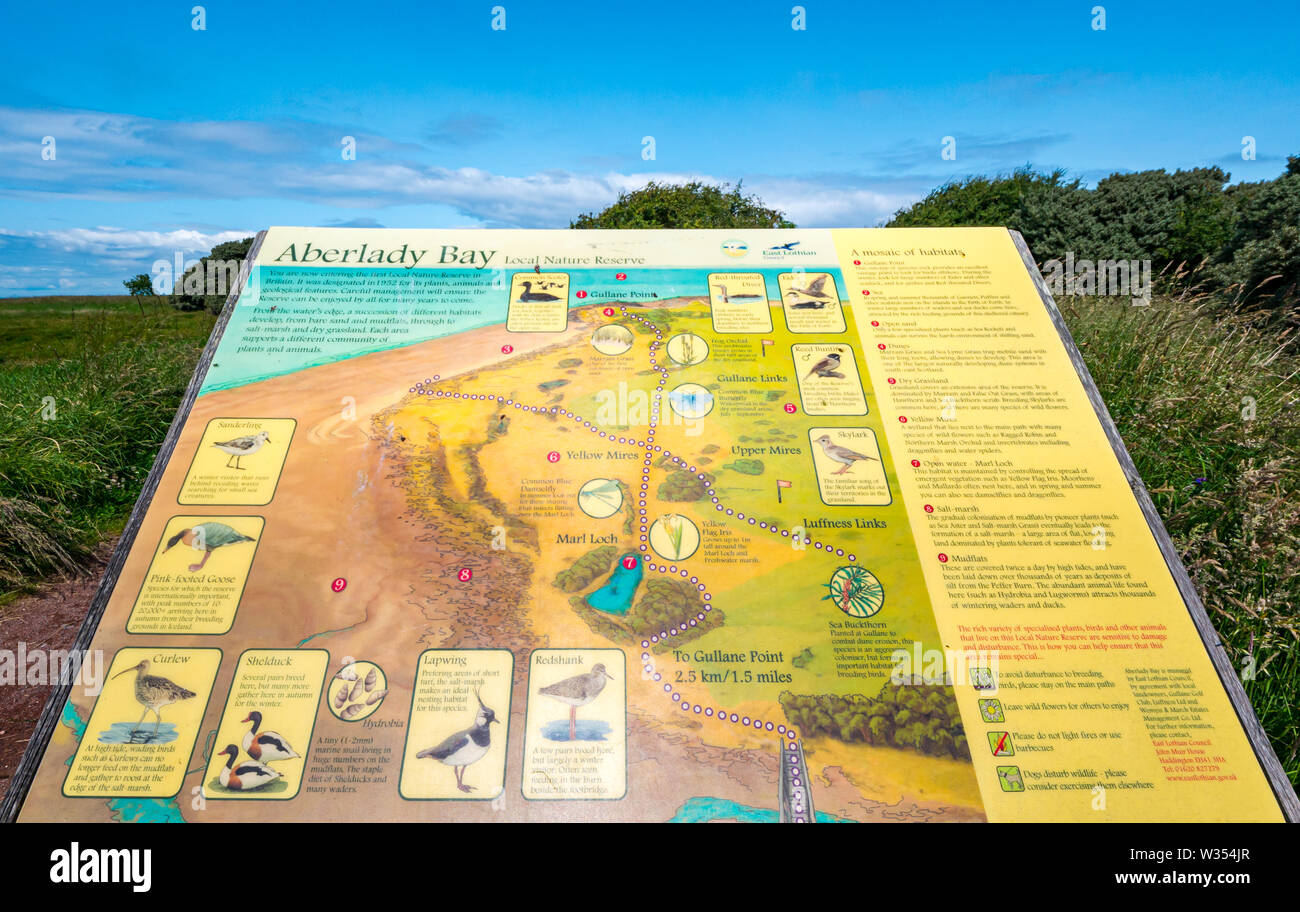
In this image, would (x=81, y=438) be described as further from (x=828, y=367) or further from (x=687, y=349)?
(x=828, y=367)

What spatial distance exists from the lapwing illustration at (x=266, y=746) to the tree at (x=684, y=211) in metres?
8.39

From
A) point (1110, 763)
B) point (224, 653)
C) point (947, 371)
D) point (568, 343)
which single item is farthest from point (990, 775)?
point (224, 653)

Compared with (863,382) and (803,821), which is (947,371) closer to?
(863,382)

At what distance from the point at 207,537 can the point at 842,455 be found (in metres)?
2.48

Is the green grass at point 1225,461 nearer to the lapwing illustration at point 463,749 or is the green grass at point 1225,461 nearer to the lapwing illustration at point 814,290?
the lapwing illustration at point 814,290

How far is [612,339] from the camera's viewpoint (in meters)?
2.90

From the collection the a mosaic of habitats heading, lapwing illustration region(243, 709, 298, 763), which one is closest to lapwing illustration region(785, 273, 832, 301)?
the a mosaic of habitats heading

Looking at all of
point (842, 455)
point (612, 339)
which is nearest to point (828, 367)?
point (842, 455)

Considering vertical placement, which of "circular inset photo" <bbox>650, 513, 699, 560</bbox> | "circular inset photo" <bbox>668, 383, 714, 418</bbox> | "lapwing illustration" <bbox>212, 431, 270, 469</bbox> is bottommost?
"circular inset photo" <bbox>650, 513, 699, 560</bbox>

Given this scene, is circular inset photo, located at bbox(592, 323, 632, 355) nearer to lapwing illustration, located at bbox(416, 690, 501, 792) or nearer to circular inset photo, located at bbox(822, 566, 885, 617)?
circular inset photo, located at bbox(822, 566, 885, 617)

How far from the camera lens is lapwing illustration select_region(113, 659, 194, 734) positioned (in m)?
2.09

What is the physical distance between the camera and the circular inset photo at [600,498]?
2.44 metres

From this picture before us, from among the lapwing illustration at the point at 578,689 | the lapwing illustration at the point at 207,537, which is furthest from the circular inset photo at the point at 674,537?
the lapwing illustration at the point at 207,537

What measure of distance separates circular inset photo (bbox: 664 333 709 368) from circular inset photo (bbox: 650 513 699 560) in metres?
0.77
